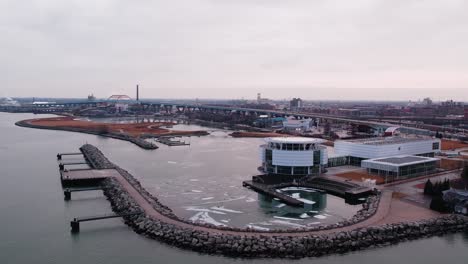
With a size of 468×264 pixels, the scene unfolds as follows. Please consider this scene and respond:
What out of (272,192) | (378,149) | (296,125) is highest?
(378,149)

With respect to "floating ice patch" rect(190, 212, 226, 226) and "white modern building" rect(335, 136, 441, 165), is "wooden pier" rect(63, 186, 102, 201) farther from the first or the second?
"white modern building" rect(335, 136, 441, 165)

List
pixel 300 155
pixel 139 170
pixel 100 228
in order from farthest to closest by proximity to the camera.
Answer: pixel 139 170 < pixel 300 155 < pixel 100 228

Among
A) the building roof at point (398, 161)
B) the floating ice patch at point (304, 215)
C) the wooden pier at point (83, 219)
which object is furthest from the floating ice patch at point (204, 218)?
the building roof at point (398, 161)

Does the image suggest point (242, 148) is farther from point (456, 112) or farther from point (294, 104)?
point (294, 104)

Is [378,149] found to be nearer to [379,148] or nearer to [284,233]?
[379,148]

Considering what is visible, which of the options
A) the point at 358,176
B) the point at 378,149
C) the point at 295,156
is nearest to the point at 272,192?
the point at 295,156

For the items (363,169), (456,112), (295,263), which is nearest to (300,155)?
(363,169)
